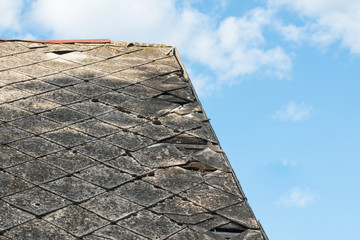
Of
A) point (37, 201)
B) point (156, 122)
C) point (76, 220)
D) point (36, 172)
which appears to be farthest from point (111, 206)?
point (156, 122)

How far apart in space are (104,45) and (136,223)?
16.1 ft

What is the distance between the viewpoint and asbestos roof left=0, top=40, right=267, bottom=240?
15.5 ft

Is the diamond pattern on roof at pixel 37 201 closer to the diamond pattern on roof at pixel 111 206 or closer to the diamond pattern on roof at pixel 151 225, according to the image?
the diamond pattern on roof at pixel 111 206

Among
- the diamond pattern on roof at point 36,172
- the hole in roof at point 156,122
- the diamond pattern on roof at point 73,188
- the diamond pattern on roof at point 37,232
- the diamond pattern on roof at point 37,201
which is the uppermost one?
the hole in roof at point 156,122

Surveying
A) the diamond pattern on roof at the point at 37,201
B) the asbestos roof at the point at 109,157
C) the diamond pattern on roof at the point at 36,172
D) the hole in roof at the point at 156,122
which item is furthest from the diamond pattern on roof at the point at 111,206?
the hole in roof at the point at 156,122

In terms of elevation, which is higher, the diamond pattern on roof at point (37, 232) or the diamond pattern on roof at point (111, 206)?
the diamond pattern on roof at point (111, 206)

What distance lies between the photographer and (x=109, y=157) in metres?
5.71

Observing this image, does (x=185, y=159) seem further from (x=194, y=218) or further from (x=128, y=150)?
(x=194, y=218)

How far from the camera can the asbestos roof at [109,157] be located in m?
4.74

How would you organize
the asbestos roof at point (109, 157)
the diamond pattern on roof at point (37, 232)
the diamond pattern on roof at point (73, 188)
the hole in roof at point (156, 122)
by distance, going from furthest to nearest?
the hole in roof at point (156, 122)
the diamond pattern on roof at point (73, 188)
the asbestos roof at point (109, 157)
the diamond pattern on roof at point (37, 232)

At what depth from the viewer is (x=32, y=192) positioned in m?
5.02

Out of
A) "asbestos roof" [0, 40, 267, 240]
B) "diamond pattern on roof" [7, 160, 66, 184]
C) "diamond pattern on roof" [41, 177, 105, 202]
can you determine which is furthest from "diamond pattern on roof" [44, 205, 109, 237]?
"diamond pattern on roof" [7, 160, 66, 184]

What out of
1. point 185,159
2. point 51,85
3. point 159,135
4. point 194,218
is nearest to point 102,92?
point 51,85

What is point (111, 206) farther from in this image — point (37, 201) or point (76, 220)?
point (37, 201)
